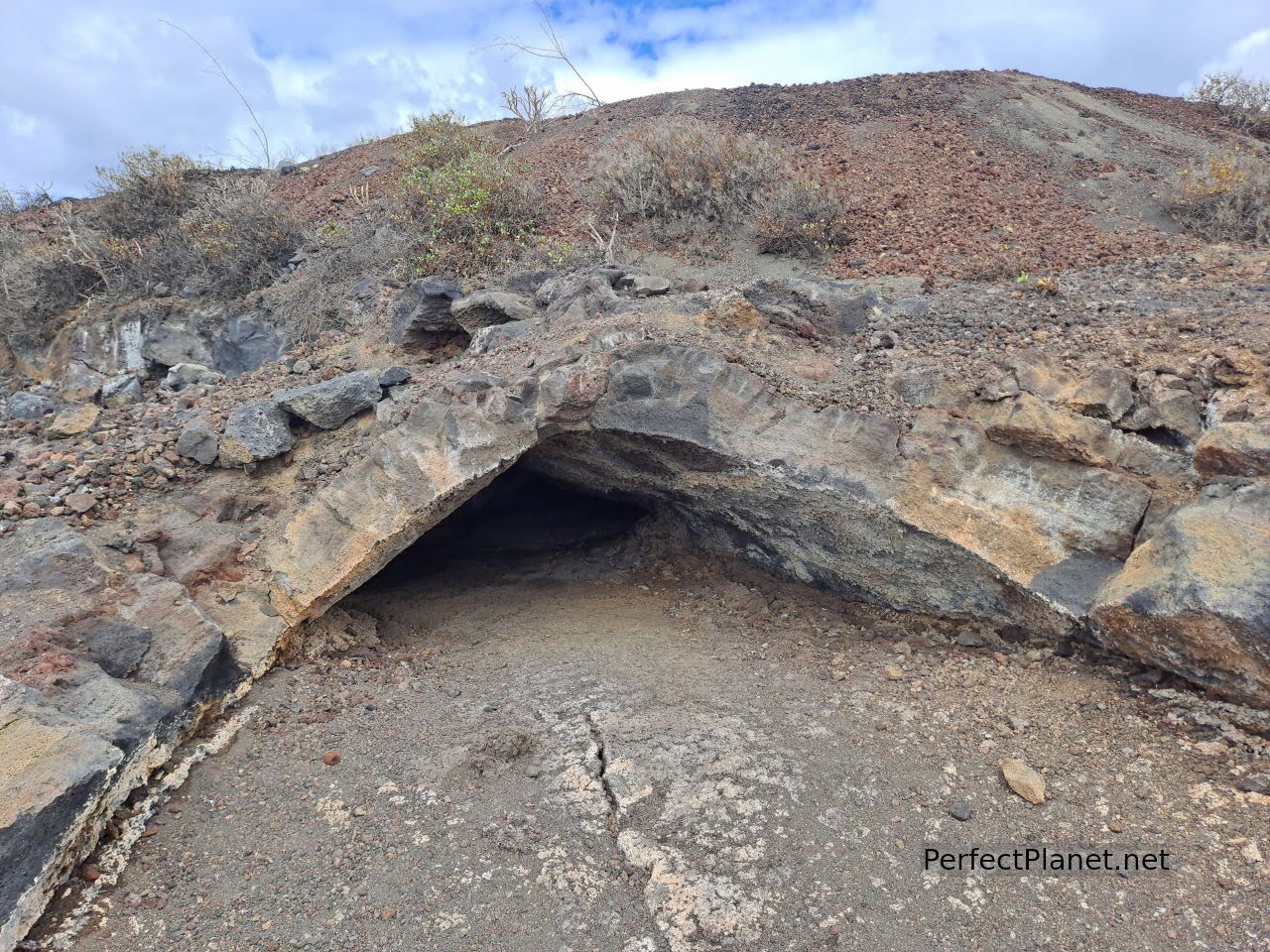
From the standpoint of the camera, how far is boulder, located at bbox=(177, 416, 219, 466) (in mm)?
5094

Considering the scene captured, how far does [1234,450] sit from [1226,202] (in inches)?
175

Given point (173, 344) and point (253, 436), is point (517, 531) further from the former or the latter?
point (173, 344)

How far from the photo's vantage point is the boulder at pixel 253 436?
5.10 m

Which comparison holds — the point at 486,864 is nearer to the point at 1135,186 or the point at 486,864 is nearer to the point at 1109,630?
the point at 1109,630

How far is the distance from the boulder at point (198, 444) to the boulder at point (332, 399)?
1.65ft

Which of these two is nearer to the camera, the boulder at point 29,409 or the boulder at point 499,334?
the boulder at point 499,334

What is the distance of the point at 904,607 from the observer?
15.5 feet

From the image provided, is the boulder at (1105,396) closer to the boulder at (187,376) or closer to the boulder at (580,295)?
the boulder at (580,295)

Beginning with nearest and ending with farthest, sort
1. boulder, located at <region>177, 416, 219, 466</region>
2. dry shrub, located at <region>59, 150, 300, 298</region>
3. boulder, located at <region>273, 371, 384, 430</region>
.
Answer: boulder, located at <region>177, 416, 219, 466</region>, boulder, located at <region>273, 371, 384, 430</region>, dry shrub, located at <region>59, 150, 300, 298</region>

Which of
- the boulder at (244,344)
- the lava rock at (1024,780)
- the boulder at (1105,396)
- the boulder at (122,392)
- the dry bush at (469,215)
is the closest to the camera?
the lava rock at (1024,780)

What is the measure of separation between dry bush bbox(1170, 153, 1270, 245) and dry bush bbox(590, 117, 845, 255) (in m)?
3.04

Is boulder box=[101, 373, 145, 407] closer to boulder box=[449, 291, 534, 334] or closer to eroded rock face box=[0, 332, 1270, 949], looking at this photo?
eroded rock face box=[0, 332, 1270, 949]

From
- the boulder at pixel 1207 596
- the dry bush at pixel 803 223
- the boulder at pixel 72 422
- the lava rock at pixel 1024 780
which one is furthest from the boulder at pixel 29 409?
the boulder at pixel 1207 596

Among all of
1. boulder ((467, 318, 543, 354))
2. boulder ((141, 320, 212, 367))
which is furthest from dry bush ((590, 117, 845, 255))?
boulder ((141, 320, 212, 367))
